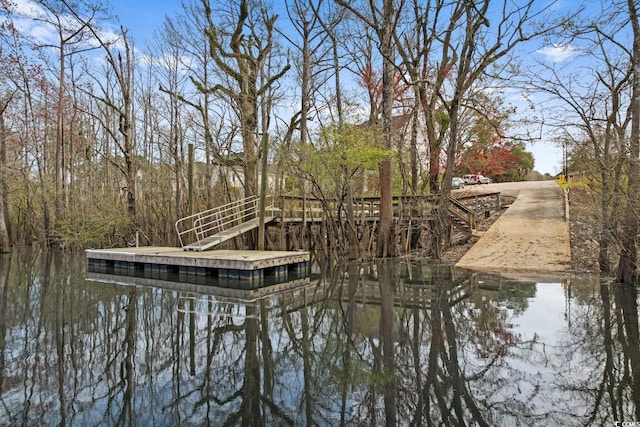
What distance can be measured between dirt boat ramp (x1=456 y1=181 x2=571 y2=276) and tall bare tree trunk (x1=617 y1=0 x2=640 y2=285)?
173 cm

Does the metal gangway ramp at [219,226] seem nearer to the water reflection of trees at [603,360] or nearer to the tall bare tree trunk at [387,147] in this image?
the tall bare tree trunk at [387,147]

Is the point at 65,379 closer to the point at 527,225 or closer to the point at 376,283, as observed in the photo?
the point at 376,283

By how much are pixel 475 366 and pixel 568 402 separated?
0.92 meters

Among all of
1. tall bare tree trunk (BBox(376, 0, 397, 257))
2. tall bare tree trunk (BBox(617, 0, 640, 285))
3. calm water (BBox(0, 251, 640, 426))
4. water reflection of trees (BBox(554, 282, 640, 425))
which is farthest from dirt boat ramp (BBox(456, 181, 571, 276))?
water reflection of trees (BBox(554, 282, 640, 425))

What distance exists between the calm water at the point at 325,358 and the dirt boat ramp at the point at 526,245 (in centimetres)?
250

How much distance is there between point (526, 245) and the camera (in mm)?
12477

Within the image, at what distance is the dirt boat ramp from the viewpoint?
1084 cm

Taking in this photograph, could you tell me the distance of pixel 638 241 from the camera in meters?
7.95

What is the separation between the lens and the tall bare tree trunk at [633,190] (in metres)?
7.41

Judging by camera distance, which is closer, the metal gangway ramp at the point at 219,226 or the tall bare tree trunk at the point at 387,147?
the metal gangway ramp at the point at 219,226

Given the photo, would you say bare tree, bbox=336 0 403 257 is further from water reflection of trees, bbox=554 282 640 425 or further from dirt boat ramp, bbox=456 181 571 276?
water reflection of trees, bbox=554 282 640 425

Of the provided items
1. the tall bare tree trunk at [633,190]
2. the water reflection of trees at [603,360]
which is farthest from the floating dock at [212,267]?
the tall bare tree trunk at [633,190]

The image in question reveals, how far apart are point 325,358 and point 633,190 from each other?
6.44 m

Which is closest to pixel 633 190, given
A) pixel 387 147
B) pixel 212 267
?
pixel 387 147
